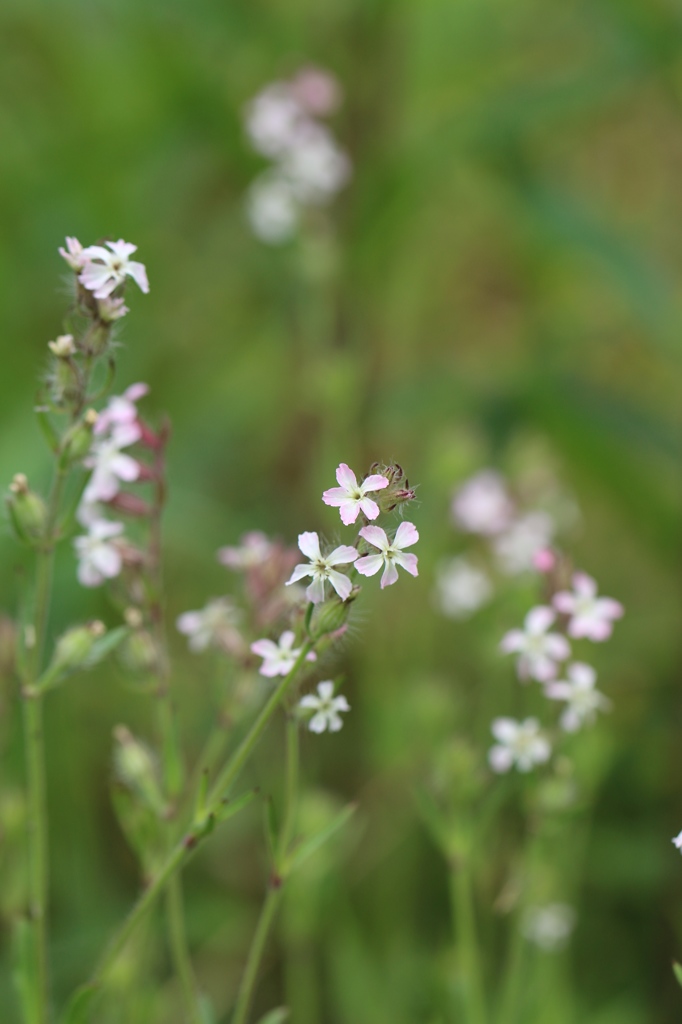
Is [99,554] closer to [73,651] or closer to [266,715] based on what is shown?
[73,651]

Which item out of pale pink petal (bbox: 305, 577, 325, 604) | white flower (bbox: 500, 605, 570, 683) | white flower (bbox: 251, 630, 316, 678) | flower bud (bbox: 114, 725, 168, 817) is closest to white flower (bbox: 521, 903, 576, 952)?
white flower (bbox: 500, 605, 570, 683)

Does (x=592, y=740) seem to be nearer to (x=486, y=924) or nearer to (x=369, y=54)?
(x=486, y=924)

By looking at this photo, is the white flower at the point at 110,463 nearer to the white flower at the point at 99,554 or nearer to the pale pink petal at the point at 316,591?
the white flower at the point at 99,554

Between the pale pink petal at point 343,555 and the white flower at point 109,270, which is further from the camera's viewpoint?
the white flower at point 109,270

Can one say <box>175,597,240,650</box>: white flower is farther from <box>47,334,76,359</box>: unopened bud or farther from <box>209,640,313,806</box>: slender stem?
<box>47,334,76,359</box>: unopened bud

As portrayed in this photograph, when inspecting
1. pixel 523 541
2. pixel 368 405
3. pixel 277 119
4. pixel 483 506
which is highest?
pixel 277 119

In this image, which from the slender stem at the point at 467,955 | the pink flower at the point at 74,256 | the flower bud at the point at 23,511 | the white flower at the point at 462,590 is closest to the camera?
the pink flower at the point at 74,256

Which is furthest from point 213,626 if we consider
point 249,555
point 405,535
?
point 405,535

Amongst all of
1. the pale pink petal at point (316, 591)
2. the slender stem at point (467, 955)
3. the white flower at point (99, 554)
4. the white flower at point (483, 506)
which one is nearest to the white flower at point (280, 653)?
the pale pink petal at point (316, 591)
